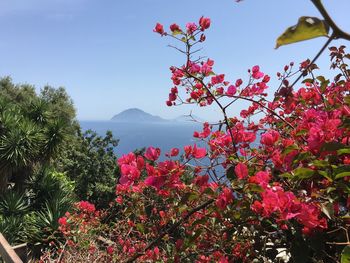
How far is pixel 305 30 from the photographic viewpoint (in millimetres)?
424

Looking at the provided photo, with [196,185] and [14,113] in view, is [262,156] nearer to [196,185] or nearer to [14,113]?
[196,185]

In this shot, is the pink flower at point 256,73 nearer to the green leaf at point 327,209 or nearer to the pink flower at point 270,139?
the pink flower at point 270,139

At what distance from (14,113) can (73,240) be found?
563 cm

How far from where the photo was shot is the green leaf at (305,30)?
42cm

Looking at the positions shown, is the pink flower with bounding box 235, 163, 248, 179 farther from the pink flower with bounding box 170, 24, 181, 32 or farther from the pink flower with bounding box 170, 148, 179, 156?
the pink flower with bounding box 170, 24, 181, 32

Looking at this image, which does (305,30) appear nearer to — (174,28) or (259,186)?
(259,186)

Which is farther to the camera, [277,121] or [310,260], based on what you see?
[277,121]

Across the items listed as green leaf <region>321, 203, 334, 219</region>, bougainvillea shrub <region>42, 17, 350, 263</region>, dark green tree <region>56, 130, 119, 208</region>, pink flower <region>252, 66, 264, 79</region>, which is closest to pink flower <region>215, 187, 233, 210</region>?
bougainvillea shrub <region>42, 17, 350, 263</region>

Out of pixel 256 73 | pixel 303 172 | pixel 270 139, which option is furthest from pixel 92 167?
pixel 303 172

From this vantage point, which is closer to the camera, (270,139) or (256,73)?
(270,139)

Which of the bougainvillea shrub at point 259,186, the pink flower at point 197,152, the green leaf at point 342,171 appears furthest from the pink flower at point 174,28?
the green leaf at point 342,171

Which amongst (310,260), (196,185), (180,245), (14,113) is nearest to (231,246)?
(180,245)

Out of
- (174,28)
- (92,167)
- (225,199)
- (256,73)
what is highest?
(174,28)

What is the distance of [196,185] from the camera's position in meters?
1.65
